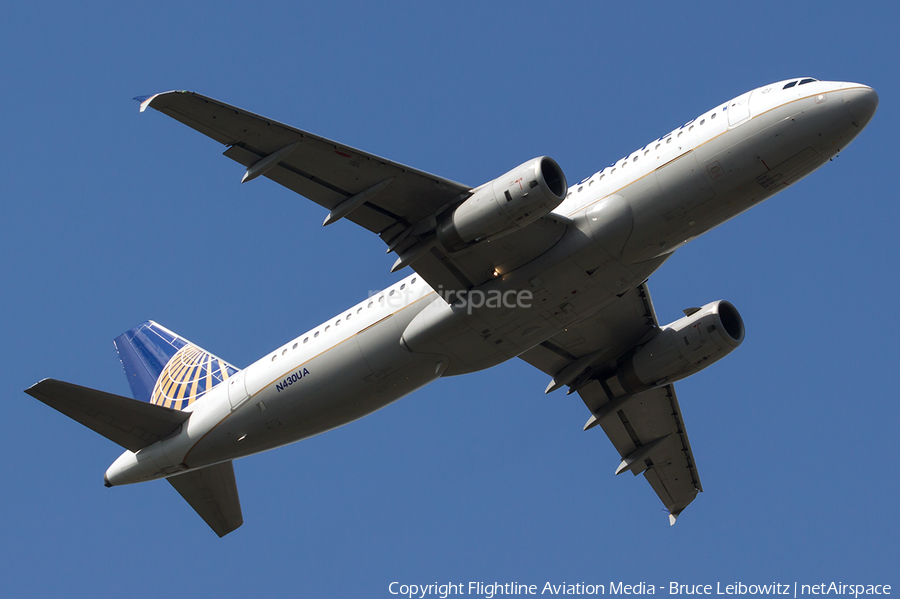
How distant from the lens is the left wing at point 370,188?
2314 centimetres

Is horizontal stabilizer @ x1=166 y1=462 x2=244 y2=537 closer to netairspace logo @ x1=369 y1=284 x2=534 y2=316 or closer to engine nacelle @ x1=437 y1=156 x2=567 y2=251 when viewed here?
netairspace logo @ x1=369 y1=284 x2=534 y2=316

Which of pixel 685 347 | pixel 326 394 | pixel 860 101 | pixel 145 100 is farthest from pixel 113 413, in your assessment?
pixel 860 101

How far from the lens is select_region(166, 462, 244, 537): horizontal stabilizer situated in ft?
104

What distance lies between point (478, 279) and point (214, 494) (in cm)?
1316

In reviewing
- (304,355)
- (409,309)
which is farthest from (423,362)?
(304,355)

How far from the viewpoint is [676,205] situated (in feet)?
79.6

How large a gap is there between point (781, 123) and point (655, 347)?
9.83 meters

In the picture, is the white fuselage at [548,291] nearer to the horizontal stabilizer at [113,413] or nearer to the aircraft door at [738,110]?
the aircraft door at [738,110]

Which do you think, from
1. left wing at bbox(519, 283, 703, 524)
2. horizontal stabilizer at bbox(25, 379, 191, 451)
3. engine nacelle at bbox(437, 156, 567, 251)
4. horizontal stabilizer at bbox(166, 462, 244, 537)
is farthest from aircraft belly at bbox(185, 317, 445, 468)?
left wing at bbox(519, 283, 703, 524)

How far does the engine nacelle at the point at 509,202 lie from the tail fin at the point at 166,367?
11.9 meters

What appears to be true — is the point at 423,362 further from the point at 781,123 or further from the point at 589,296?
the point at 781,123

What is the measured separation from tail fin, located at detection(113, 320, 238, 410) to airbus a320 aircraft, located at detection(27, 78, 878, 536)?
0.20m

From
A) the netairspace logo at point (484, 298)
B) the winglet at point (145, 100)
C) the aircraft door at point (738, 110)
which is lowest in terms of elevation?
the netairspace logo at point (484, 298)

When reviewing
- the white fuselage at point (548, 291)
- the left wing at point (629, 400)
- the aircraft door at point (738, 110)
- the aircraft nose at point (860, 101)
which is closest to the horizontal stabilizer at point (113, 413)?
the white fuselage at point (548, 291)
